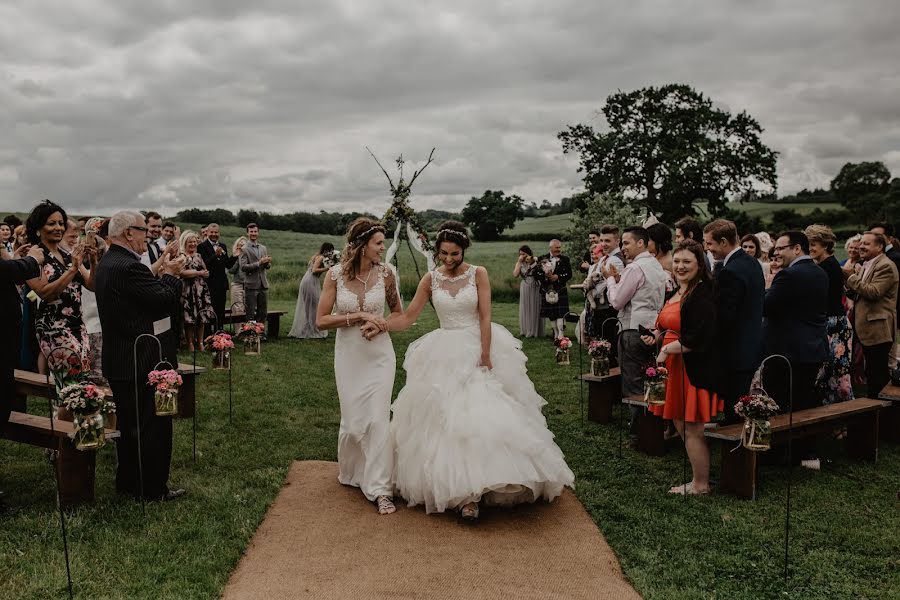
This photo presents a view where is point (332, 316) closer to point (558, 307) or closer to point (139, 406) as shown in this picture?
point (139, 406)

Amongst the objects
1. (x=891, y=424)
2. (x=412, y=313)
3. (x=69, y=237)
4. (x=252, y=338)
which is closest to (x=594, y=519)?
(x=412, y=313)

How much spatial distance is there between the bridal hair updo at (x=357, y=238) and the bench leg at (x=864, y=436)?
536 cm

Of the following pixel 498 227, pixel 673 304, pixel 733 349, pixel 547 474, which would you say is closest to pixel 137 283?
pixel 547 474

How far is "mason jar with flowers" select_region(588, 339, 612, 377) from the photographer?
7629mm

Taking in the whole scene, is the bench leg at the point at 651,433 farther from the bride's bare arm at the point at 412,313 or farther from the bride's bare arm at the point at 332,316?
the bride's bare arm at the point at 332,316

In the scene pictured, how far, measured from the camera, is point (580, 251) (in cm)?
3088

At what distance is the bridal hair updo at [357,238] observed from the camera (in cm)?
589

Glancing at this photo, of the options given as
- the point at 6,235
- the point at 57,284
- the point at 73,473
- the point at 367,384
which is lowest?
the point at 73,473

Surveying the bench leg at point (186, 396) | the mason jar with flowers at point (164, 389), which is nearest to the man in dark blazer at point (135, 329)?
the mason jar with flowers at point (164, 389)

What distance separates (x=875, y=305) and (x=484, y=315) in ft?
17.1

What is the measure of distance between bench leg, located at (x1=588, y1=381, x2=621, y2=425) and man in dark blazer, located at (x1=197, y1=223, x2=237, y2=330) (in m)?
7.71

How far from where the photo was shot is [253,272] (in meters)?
14.6

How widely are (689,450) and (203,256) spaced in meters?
10.2

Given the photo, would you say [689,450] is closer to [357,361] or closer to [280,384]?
[357,361]
